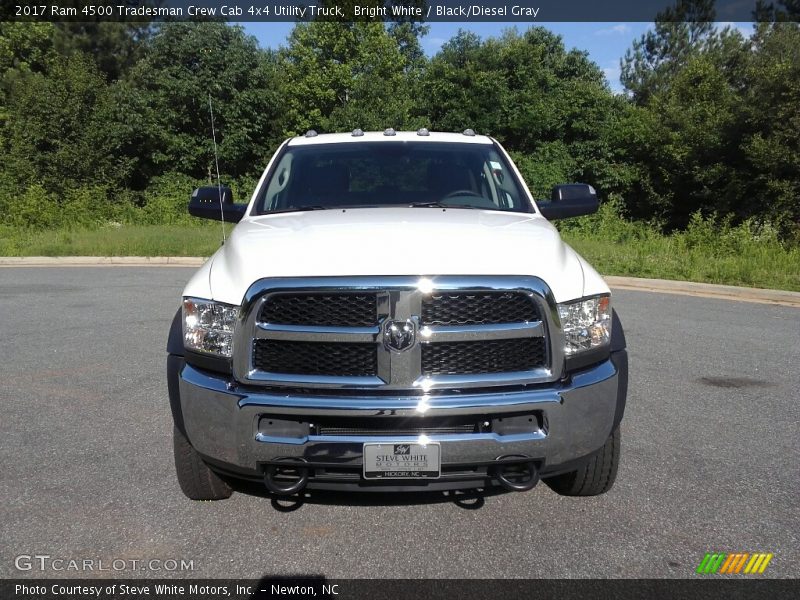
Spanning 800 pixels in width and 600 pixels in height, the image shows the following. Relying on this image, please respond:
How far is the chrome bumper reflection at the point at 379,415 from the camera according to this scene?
2.84m

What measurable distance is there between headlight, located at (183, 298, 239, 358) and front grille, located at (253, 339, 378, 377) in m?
0.15

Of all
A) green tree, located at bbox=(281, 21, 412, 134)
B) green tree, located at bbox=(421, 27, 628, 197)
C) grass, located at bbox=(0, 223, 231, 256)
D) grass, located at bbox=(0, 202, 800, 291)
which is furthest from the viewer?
green tree, located at bbox=(281, 21, 412, 134)

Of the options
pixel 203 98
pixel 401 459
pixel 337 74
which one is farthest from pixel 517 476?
pixel 337 74

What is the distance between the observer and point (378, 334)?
288cm

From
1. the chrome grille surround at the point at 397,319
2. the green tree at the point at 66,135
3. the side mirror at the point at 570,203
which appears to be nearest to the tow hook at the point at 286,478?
the chrome grille surround at the point at 397,319

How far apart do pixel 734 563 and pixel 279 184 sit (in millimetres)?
3223

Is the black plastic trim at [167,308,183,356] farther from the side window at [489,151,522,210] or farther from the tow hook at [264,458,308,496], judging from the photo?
the side window at [489,151,522,210]

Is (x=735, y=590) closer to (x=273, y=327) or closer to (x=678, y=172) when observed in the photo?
(x=273, y=327)

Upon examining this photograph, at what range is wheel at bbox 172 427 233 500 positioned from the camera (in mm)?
3334

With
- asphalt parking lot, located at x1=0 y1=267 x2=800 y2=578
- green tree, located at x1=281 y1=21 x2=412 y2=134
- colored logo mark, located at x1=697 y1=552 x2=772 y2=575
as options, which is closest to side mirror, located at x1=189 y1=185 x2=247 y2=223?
asphalt parking lot, located at x1=0 y1=267 x2=800 y2=578

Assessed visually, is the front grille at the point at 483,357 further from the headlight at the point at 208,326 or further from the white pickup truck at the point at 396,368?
the headlight at the point at 208,326

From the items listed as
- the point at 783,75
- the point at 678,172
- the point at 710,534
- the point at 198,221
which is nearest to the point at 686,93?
the point at 678,172

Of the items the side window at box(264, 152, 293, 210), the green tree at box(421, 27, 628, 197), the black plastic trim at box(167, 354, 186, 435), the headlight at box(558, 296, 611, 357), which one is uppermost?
the green tree at box(421, 27, 628, 197)

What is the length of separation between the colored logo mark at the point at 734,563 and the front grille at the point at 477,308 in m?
1.22
